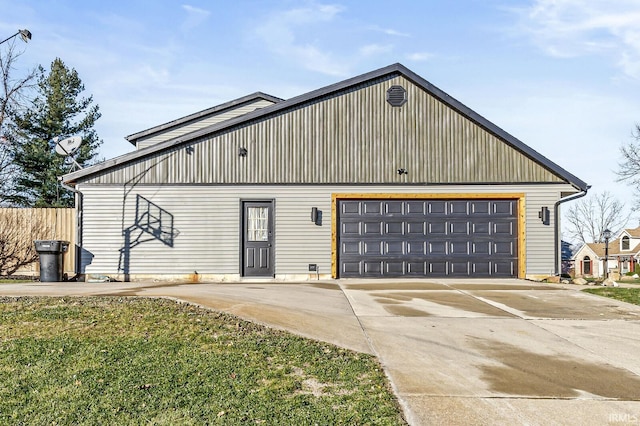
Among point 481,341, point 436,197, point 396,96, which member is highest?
point 396,96

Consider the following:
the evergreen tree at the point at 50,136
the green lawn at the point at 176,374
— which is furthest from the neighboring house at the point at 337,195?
the evergreen tree at the point at 50,136

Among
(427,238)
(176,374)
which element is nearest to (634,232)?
(427,238)

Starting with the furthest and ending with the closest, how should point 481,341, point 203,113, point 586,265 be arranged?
point 586,265 → point 203,113 → point 481,341

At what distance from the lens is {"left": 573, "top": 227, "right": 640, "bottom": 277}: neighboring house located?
51406 millimetres

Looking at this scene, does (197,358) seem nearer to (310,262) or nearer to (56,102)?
(310,262)

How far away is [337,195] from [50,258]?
812cm

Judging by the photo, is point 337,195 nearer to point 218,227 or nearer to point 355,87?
point 355,87

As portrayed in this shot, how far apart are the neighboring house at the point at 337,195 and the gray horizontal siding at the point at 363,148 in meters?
0.03

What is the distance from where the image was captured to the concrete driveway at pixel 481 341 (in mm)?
4617

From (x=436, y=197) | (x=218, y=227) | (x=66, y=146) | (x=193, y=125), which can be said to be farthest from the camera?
(x=193, y=125)

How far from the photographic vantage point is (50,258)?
45.4 ft

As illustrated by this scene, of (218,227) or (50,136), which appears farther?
(50,136)

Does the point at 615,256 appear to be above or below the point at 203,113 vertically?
below

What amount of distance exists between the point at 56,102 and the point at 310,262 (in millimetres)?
24922
